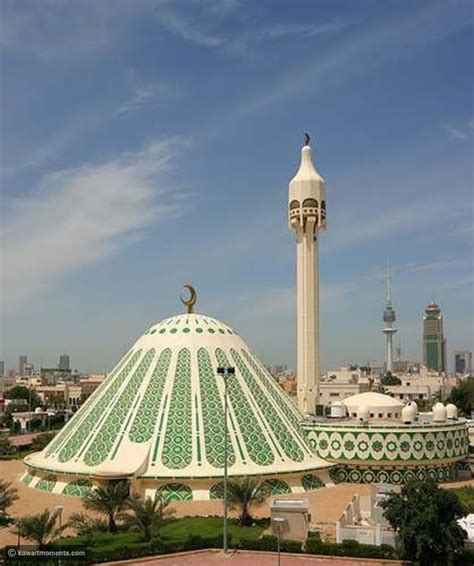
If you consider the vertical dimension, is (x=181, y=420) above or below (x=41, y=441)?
→ above

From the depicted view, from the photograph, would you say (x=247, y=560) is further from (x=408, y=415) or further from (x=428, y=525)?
(x=408, y=415)

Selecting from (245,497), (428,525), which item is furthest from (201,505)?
(428,525)

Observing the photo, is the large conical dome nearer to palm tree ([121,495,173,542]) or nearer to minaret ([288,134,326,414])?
palm tree ([121,495,173,542])

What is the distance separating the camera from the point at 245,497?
977 inches

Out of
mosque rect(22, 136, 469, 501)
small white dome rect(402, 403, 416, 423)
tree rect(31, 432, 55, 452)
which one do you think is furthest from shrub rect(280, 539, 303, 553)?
tree rect(31, 432, 55, 452)

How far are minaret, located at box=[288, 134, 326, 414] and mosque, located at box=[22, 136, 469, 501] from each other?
13.8 ft

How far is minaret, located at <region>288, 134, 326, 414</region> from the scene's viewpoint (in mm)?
43719

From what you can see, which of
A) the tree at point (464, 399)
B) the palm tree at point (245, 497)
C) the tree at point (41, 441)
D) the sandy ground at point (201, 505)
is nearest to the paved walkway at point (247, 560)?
the sandy ground at point (201, 505)

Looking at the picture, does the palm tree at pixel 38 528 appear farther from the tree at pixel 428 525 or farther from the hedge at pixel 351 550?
the tree at pixel 428 525

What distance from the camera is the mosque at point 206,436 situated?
29422 millimetres

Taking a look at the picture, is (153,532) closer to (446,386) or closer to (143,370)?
(143,370)

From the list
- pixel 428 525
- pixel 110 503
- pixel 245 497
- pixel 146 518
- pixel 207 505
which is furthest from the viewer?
pixel 207 505

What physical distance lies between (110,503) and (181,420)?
320 inches

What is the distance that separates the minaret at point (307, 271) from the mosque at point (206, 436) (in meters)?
4.22
